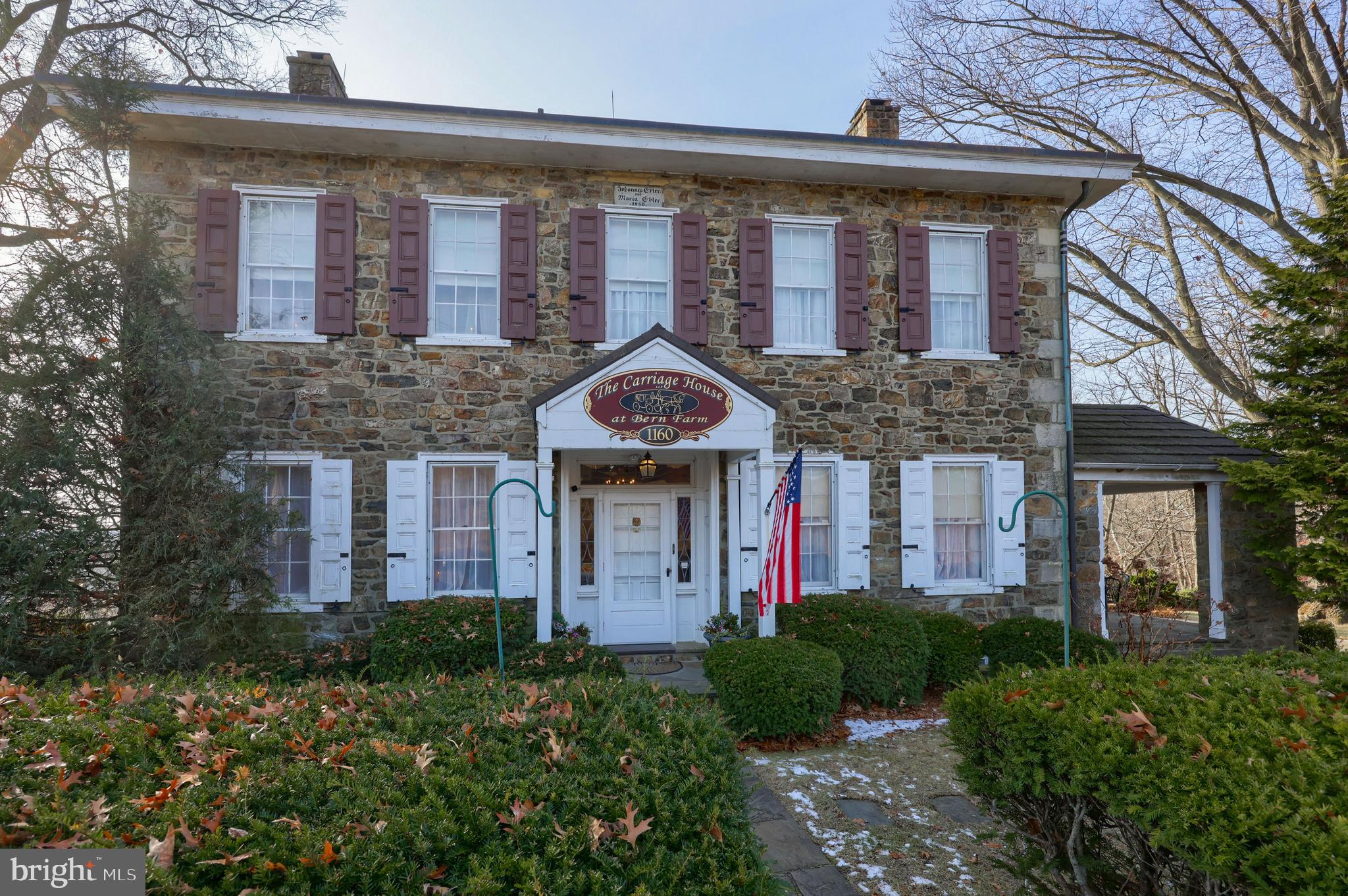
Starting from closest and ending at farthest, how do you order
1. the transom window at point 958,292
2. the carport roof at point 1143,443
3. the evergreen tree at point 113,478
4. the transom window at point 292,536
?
the evergreen tree at point 113,478
the transom window at point 292,536
the transom window at point 958,292
the carport roof at point 1143,443

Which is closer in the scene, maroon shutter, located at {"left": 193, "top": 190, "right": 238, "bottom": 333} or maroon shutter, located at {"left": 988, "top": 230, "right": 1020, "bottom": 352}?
maroon shutter, located at {"left": 193, "top": 190, "right": 238, "bottom": 333}

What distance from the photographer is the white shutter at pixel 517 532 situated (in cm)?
826

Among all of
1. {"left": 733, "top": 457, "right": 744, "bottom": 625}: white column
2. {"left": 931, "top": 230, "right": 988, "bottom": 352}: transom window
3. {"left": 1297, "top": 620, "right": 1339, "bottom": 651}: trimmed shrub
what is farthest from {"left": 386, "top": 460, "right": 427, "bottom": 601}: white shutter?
{"left": 1297, "top": 620, "right": 1339, "bottom": 651}: trimmed shrub

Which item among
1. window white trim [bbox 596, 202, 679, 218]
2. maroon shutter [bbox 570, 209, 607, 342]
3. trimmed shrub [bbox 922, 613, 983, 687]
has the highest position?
window white trim [bbox 596, 202, 679, 218]

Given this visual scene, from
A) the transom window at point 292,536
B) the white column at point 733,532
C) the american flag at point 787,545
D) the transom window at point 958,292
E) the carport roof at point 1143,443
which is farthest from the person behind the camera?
the carport roof at point 1143,443

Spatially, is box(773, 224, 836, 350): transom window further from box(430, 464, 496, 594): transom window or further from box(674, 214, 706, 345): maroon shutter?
box(430, 464, 496, 594): transom window

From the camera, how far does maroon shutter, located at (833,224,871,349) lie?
902 cm

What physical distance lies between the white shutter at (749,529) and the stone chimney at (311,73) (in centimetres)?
659

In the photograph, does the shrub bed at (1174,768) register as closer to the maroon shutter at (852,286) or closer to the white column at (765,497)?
the white column at (765,497)

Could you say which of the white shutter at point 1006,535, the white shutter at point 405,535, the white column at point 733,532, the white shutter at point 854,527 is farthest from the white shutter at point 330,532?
the white shutter at point 1006,535

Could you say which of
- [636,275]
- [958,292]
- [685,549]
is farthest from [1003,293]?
[685,549]

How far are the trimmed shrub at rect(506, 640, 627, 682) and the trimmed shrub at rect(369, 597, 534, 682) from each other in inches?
12.4

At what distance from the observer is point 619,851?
7.13 ft

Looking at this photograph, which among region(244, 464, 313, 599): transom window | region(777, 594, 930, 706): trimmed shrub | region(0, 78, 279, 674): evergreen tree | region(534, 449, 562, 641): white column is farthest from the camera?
region(244, 464, 313, 599): transom window
